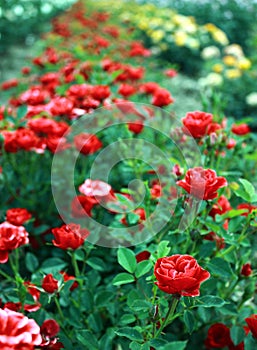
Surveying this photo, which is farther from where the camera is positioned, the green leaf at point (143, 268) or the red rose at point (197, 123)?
the red rose at point (197, 123)

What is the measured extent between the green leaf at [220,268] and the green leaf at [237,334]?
132 mm

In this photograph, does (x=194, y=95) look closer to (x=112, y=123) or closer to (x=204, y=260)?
A: (x=112, y=123)

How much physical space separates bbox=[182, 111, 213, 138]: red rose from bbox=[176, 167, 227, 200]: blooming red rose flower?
28cm

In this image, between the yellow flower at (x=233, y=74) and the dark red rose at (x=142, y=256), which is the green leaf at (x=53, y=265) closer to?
the dark red rose at (x=142, y=256)

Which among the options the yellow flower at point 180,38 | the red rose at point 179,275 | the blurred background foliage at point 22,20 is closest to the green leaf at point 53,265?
the red rose at point 179,275

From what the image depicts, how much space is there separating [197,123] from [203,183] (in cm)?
32

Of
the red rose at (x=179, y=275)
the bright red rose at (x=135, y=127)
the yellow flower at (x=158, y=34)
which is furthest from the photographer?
the yellow flower at (x=158, y=34)

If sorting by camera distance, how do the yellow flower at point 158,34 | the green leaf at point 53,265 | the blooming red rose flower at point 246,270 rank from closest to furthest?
the blooming red rose flower at point 246,270 → the green leaf at point 53,265 → the yellow flower at point 158,34

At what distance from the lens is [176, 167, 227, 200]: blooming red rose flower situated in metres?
0.97

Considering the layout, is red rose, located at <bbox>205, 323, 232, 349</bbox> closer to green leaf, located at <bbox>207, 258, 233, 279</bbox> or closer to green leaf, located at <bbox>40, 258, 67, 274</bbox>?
green leaf, located at <bbox>207, 258, 233, 279</bbox>

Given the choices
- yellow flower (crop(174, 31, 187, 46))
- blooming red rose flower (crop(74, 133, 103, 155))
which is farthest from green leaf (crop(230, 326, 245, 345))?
yellow flower (crop(174, 31, 187, 46))

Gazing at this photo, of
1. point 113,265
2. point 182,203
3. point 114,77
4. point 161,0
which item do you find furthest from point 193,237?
point 161,0

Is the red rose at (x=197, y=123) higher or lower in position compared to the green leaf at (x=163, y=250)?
higher

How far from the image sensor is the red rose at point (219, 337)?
1199 mm
